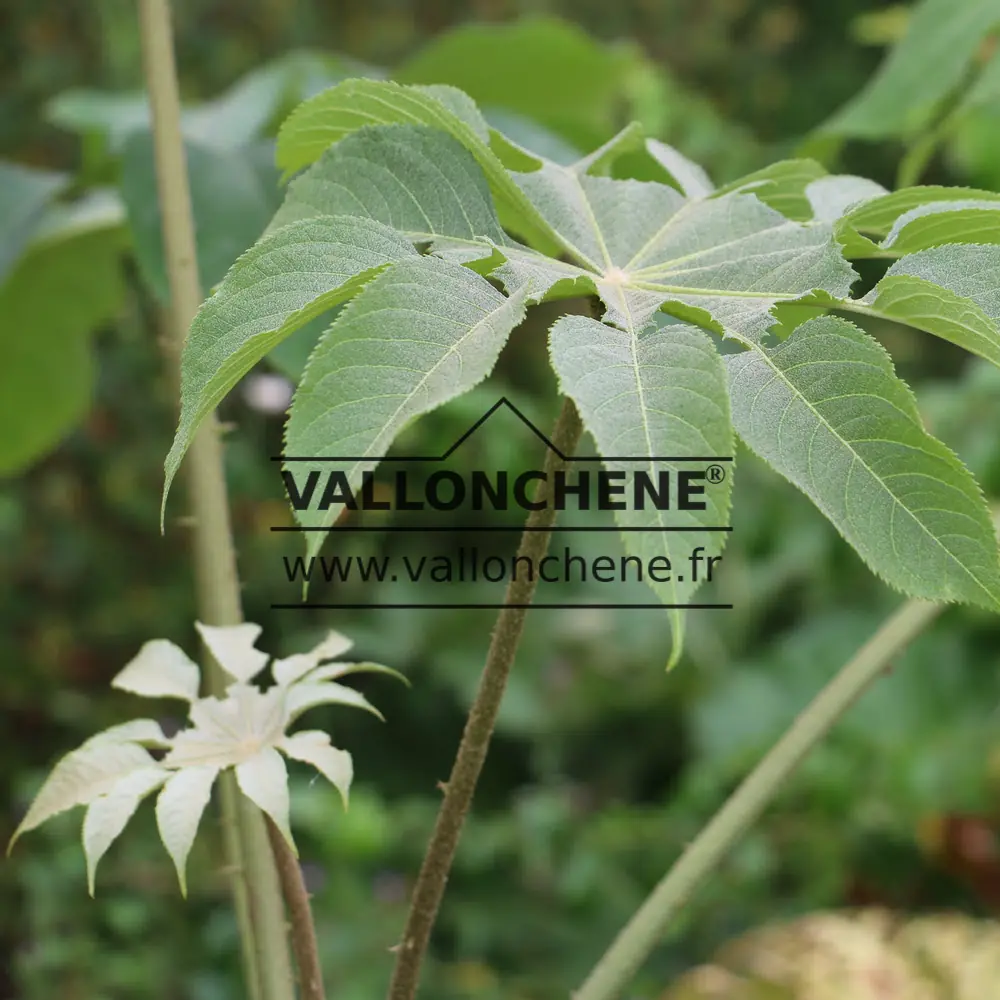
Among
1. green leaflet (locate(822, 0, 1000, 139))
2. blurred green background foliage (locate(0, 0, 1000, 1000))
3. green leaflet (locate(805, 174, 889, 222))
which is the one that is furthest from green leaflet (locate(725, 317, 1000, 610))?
blurred green background foliage (locate(0, 0, 1000, 1000))

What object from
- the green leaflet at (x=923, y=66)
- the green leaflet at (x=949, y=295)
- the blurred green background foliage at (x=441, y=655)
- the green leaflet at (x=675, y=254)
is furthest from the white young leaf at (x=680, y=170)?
the blurred green background foliage at (x=441, y=655)

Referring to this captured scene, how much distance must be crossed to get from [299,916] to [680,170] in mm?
274

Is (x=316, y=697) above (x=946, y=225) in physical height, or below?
below

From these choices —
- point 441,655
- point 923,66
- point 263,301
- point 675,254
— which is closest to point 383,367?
point 263,301

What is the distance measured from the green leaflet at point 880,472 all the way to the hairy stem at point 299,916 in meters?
0.17

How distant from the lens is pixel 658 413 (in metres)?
0.26

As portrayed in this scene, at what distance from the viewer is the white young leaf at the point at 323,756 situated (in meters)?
0.31

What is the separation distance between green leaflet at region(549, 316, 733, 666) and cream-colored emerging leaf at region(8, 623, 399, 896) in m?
0.11

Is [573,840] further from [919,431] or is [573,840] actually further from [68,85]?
[68,85]

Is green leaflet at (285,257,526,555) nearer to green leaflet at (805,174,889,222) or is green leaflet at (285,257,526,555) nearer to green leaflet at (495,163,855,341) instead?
green leaflet at (495,163,855,341)

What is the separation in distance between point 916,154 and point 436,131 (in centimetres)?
37

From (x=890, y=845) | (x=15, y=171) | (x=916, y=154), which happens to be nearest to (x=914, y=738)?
(x=890, y=845)

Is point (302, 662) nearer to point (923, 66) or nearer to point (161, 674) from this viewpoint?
point (161, 674)

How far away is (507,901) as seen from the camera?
1.58 metres
